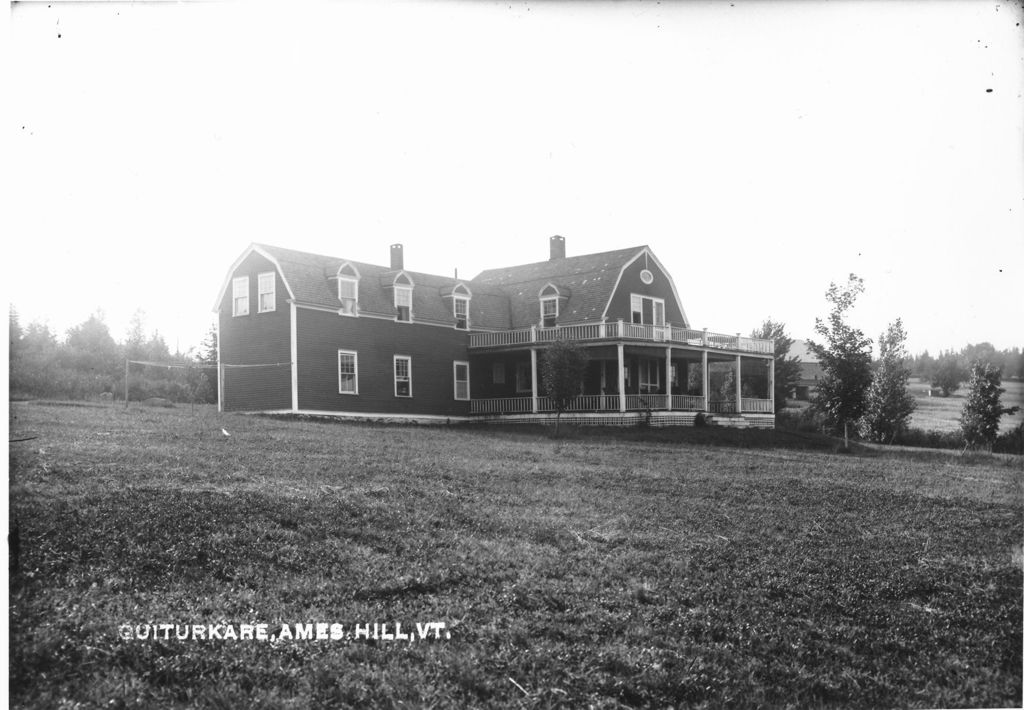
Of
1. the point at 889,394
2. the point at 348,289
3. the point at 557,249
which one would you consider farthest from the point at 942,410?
the point at 557,249

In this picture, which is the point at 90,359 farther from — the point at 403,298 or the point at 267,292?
the point at 403,298

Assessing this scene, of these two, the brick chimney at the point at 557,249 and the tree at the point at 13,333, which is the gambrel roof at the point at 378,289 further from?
the tree at the point at 13,333

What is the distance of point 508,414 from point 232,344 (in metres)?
7.73

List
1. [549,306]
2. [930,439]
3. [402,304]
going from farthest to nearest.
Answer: [549,306]
[402,304]
[930,439]

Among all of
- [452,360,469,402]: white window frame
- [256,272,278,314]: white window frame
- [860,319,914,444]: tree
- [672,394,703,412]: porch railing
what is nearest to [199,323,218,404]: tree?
[256,272,278,314]: white window frame

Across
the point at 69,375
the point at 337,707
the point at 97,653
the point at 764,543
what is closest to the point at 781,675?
the point at 764,543

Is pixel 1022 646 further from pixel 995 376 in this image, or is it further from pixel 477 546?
pixel 477 546

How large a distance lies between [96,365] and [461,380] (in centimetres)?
1378

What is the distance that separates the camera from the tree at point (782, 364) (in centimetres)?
1508

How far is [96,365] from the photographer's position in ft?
38.8

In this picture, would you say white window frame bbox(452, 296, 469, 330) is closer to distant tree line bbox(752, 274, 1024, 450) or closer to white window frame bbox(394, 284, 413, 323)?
white window frame bbox(394, 284, 413, 323)

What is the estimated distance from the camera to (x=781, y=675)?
6176 millimetres

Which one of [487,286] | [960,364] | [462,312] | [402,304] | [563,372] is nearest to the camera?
[960,364]

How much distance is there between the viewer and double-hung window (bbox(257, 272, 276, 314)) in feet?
66.4
